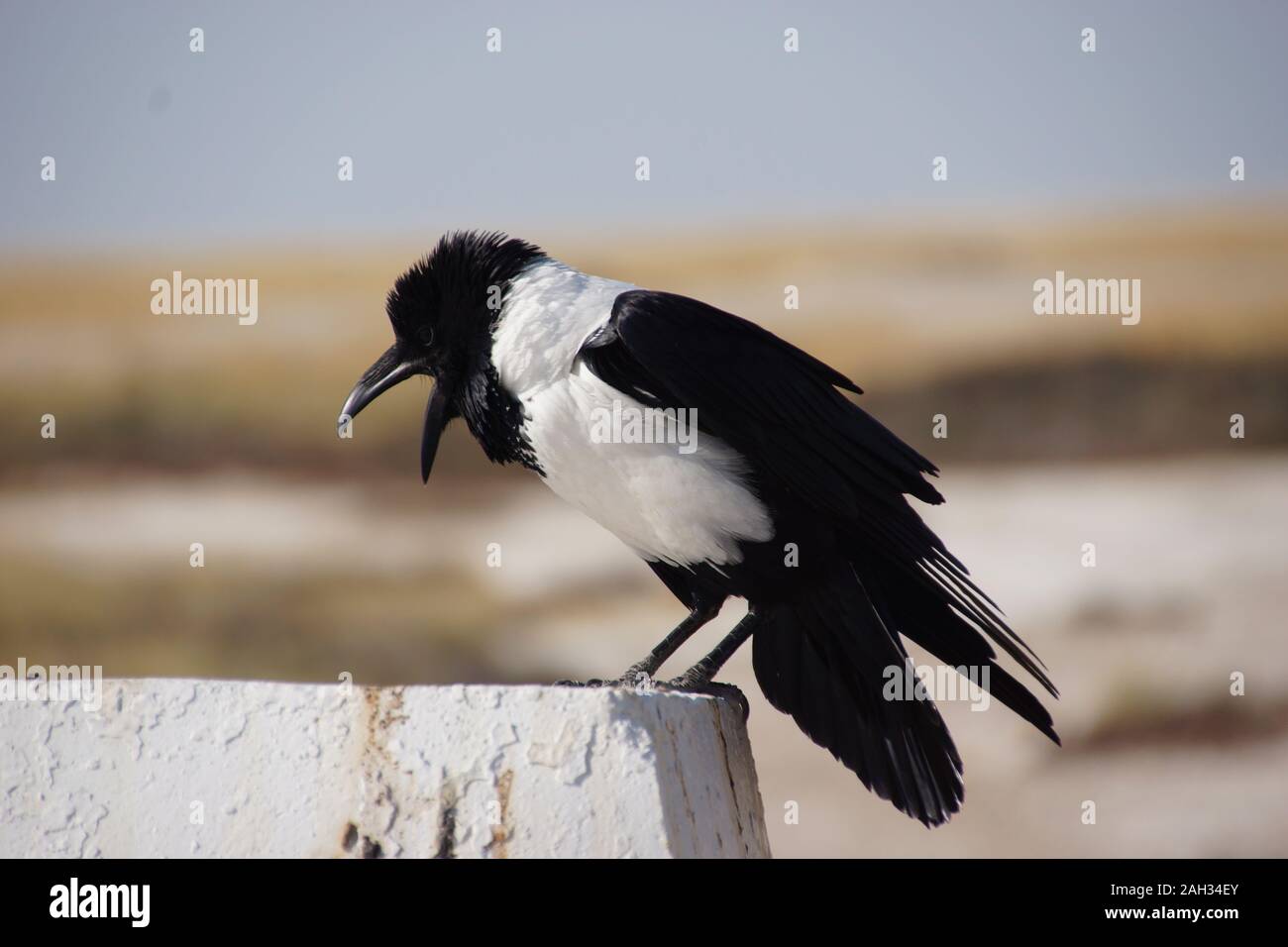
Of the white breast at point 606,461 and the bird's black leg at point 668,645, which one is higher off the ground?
the white breast at point 606,461

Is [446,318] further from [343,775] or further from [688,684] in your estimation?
[343,775]

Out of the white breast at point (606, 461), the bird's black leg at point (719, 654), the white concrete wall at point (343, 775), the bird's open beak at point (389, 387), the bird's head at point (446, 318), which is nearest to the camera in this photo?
the white concrete wall at point (343, 775)

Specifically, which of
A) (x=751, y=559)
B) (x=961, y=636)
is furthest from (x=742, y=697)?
(x=961, y=636)

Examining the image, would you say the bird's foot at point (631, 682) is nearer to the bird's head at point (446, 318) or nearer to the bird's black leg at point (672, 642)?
the bird's black leg at point (672, 642)

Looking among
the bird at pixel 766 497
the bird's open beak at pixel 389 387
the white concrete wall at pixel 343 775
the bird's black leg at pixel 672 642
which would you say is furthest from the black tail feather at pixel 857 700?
the bird's open beak at pixel 389 387

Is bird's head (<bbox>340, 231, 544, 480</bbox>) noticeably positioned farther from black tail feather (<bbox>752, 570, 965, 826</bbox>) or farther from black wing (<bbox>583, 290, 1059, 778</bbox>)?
black tail feather (<bbox>752, 570, 965, 826</bbox>)

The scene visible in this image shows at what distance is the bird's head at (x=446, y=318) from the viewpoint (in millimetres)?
3920

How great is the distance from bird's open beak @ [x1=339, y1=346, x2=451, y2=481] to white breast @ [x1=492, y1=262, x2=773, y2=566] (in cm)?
35

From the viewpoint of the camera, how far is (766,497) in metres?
3.64

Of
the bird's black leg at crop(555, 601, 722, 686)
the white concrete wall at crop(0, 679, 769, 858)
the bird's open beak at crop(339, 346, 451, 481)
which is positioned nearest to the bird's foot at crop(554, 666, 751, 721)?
the bird's black leg at crop(555, 601, 722, 686)

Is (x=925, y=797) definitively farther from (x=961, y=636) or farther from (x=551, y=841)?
(x=551, y=841)

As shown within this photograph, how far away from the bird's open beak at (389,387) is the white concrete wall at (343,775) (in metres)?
1.34

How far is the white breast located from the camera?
3.58 m

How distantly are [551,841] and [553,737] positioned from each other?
0.67ft
